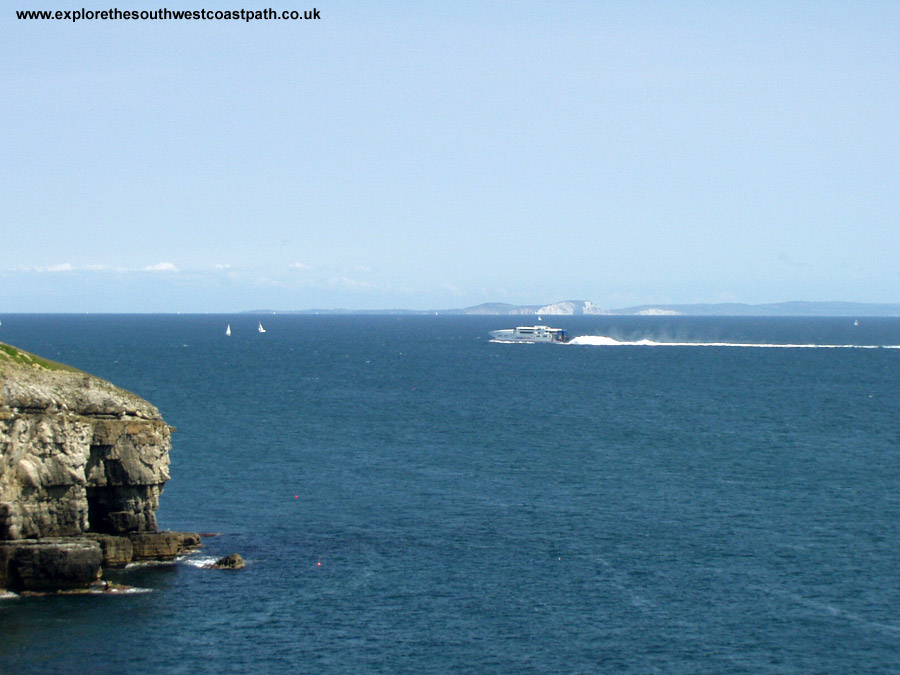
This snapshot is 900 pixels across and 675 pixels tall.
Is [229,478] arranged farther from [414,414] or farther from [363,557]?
[414,414]

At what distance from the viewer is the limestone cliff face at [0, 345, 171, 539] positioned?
68938mm

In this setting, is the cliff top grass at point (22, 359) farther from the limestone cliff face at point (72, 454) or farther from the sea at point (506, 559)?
the sea at point (506, 559)

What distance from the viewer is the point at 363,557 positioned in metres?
77.1

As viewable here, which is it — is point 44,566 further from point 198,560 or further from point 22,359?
point 22,359

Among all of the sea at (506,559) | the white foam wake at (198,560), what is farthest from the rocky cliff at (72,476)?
the sea at (506,559)

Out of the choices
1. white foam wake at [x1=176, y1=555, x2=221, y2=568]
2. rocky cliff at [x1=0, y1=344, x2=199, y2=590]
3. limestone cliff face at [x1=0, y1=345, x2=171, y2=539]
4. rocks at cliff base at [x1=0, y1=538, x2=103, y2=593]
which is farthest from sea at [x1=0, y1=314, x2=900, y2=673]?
limestone cliff face at [x1=0, y1=345, x2=171, y2=539]

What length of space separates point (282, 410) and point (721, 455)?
220 feet

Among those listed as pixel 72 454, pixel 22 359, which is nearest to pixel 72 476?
pixel 72 454

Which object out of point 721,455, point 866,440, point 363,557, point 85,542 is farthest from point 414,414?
point 85,542

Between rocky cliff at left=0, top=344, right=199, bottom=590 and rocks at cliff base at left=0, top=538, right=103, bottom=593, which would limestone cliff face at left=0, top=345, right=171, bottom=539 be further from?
rocks at cliff base at left=0, top=538, right=103, bottom=593

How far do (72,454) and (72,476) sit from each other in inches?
60.0

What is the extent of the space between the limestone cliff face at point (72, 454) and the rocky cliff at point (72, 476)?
0.07 metres

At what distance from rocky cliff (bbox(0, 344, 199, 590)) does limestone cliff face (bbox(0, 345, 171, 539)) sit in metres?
0.07

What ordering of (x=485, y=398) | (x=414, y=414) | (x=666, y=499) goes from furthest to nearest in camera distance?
(x=485, y=398)
(x=414, y=414)
(x=666, y=499)
